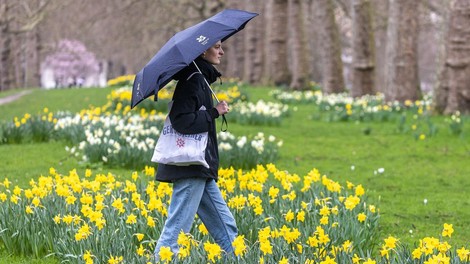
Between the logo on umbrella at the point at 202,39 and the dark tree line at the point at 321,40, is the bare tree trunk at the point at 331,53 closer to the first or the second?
the dark tree line at the point at 321,40

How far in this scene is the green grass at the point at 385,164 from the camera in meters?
6.59

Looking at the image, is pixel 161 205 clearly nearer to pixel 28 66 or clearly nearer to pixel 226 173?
pixel 226 173

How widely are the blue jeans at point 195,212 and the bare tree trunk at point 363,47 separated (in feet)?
45.8

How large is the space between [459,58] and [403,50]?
238 centimetres

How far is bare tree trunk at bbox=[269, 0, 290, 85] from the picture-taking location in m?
24.4

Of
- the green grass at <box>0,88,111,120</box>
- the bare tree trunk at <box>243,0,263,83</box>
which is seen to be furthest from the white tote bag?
the bare tree trunk at <box>243,0,263,83</box>

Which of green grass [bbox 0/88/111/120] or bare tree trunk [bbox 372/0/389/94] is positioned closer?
green grass [bbox 0/88/111/120]

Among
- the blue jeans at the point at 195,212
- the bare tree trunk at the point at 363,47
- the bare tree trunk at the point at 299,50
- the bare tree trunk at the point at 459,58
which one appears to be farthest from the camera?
the bare tree trunk at the point at 299,50

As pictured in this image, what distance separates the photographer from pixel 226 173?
593cm

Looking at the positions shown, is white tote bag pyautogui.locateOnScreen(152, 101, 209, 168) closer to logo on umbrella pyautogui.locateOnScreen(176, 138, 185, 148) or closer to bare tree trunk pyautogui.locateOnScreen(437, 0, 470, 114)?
logo on umbrella pyautogui.locateOnScreen(176, 138, 185, 148)

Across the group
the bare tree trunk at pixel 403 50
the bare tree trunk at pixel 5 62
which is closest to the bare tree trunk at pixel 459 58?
the bare tree trunk at pixel 403 50

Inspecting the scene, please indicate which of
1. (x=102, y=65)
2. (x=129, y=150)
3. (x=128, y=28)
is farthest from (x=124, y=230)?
(x=102, y=65)

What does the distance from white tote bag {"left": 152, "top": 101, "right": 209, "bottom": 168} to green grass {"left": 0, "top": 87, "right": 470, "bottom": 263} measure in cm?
120

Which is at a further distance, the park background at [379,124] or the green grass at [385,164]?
the park background at [379,124]
